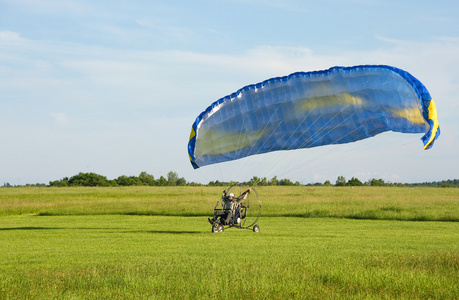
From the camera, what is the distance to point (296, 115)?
61.6 feet

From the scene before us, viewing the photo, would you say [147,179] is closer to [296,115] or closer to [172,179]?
[172,179]

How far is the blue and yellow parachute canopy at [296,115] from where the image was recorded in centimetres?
1814

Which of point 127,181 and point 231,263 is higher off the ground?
point 127,181

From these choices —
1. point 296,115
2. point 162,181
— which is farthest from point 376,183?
point 296,115

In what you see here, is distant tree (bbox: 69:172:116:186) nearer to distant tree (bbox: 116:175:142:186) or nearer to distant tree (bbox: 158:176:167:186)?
distant tree (bbox: 116:175:142:186)

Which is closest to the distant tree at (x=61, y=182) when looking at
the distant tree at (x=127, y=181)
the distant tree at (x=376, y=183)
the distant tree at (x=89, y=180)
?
the distant tree at (x=89, y=180)

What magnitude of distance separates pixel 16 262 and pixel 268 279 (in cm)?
662

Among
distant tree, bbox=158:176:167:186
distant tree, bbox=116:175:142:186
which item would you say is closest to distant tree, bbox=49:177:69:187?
distant tree, bbox=116:175:142:186

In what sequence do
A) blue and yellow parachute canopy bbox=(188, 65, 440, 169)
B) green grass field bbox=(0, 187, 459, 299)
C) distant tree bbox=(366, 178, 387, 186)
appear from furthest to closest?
distant tree bbox=(366, 178, 387, 186)
blue and yellow parachute canopy bbox=(188, 65, 440, 169)
green grass field bbox=(0, 187, 459, 299)

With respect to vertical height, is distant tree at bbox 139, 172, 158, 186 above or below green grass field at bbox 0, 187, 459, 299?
above

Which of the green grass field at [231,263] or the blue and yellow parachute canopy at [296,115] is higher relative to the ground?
the blue and yellow parachute canopy at [296,115]

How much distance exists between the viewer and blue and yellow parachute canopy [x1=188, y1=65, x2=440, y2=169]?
1814 cm

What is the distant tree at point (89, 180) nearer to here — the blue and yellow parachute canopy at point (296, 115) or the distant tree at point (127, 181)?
the distant tree at point (127, 181)

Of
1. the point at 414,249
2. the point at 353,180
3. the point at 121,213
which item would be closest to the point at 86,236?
the point at 414,249
